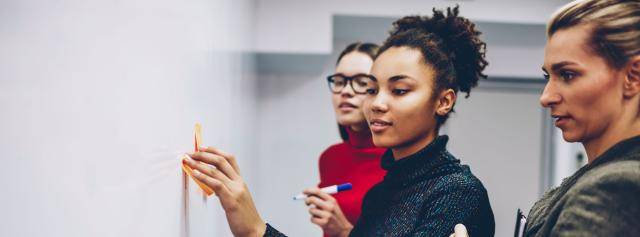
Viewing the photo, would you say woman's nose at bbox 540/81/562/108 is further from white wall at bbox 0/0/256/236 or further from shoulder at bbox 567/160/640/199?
white wall at bbox 0/0/256/236

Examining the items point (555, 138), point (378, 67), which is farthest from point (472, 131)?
point (378, 67)

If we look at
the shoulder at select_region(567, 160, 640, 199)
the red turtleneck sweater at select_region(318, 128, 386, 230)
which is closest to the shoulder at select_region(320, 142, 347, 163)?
the red turtleneck sweater at select_region(318, 128, 386, 230)

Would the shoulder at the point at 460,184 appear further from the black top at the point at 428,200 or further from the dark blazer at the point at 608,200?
the dark blazer at the point at 608,200

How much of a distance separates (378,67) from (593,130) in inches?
19.2

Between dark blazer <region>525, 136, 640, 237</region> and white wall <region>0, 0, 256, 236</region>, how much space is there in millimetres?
473

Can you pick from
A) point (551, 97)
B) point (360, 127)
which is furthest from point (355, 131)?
point (551, 97)

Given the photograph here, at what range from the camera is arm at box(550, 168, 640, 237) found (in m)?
0.60

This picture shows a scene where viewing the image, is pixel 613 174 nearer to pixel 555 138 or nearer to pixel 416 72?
pixel 416 72

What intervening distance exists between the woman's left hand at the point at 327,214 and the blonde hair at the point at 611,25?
83 cm

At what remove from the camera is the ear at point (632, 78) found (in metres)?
0.68

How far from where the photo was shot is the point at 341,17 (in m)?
2.83

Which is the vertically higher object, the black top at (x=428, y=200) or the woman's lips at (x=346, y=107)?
the woman's lips at (x=346, y=107)

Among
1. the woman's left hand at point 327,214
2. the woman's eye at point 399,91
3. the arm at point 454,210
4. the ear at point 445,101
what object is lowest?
the woman's left hand at point 327,214

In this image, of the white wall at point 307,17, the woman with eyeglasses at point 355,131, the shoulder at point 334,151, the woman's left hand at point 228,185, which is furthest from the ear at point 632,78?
the white wall at point 307,17
